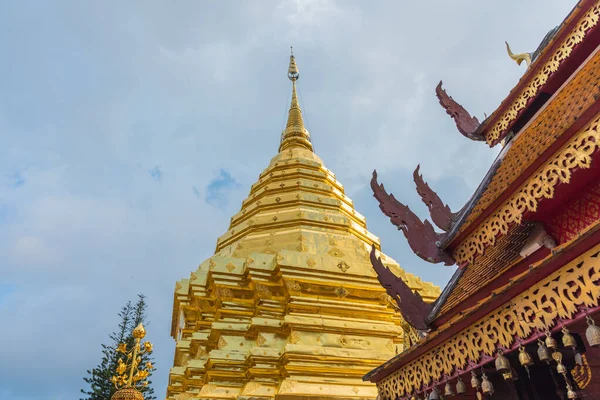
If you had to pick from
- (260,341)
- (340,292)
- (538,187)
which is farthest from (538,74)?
(260,341)

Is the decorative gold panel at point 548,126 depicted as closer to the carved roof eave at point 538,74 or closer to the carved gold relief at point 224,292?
the carved roof eave at point 538,74

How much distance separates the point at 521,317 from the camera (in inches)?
75.2

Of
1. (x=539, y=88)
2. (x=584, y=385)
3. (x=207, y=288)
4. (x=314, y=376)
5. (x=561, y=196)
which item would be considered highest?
(x=207, y=288)

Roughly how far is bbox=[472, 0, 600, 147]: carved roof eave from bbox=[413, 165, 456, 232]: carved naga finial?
0.72 m

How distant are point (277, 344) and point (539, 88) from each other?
18.7 feet

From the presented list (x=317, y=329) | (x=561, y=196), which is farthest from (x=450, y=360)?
(x=317, y=329)

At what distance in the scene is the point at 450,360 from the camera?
2.32 m

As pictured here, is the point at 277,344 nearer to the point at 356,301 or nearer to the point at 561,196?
the point at 356,301

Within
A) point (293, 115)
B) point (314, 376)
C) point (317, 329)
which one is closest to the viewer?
point (314, 376)

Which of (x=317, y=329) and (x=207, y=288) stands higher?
(x=207, y=288)

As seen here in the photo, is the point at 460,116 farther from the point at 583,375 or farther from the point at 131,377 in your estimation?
the point at 131,377

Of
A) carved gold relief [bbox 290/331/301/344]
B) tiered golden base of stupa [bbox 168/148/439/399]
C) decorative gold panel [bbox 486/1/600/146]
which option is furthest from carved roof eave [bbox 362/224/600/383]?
carved gold relief [bbox 290/331/301/344]

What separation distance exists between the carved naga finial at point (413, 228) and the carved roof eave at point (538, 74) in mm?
1090

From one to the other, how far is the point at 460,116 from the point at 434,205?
4.14ft
